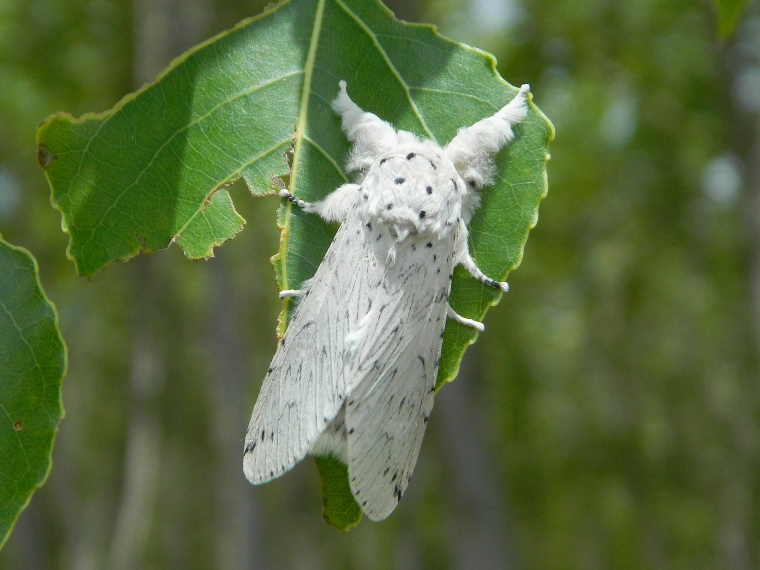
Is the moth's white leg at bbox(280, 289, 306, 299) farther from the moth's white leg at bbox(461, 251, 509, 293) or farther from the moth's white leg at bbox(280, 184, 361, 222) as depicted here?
the moth's white leg at bbox(461, 251, 509, 293)

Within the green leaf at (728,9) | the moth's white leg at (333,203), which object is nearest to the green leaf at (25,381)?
the moth's white leg at (333,203)

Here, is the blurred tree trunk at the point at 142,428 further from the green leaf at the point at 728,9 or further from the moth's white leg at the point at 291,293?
the green leaf at the point at 728,9

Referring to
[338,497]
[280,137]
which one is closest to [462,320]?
[338,497]

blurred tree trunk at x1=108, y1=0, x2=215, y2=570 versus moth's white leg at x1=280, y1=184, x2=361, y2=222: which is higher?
moth's white leg at x1=280, y1=184, x2=361, y2=222

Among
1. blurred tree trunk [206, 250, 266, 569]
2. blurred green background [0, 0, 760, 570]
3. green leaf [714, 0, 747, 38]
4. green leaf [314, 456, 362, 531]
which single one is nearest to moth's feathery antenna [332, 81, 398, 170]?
green leaf [314, 456, 362, 531]

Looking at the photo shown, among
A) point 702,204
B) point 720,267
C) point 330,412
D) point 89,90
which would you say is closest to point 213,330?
point 89,90

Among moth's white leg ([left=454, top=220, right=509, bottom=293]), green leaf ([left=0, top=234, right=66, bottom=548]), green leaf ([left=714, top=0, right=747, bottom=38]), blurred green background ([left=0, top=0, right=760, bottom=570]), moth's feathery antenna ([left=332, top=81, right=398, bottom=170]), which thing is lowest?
blurred green background ([left=0, top=0, right=760, bottom=570])
